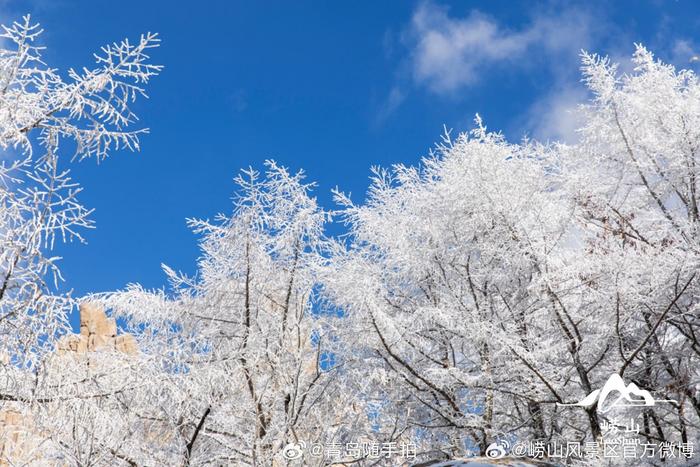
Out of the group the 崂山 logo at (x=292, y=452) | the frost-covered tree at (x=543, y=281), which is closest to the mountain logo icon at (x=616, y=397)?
the frost-covered tree at (x=543, y=281)

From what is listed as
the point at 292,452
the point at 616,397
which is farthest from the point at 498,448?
the point at 292,452

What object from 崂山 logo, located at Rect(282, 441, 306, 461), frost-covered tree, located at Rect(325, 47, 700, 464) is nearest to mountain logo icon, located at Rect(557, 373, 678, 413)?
frost-covered tree, located at Rect(325, 47, 700, 464)

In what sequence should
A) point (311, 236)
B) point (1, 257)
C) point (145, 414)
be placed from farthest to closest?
1. point (311, 236)
2. point (145, 414)
3. point (1, 257)

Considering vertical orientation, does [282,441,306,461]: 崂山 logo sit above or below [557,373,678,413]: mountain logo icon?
below

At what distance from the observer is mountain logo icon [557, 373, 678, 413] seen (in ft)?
21.6

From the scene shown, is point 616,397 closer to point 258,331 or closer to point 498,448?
point 498,448

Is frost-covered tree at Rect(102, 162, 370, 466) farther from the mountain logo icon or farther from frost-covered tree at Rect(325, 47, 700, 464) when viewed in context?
the mountain logo icon

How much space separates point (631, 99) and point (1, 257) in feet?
24.1

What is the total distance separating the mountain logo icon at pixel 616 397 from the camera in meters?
6.57

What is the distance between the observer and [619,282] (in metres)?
6.31

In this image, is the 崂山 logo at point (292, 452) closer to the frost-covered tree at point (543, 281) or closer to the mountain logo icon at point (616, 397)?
the frost-covered tree at point (543, 281)

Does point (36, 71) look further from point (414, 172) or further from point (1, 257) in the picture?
point (414, 172)

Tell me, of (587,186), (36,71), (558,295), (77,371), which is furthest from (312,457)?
(587,186)

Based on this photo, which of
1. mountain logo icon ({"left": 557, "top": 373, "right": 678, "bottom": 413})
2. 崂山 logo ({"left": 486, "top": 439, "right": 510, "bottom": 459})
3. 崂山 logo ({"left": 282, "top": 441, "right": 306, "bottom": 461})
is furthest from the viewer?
崂山 logo ({"left": 486, "top": 439, "right": 510, "bottom": 459})
